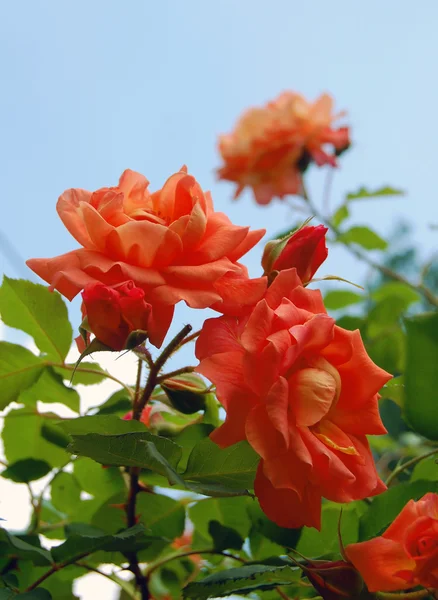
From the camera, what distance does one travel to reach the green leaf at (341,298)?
1650mm

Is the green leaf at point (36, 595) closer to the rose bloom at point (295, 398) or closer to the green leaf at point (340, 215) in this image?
the rose bloom at point (295, 398)

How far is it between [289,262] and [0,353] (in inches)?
13.2

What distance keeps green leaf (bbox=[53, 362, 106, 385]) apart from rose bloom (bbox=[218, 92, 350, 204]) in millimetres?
1125

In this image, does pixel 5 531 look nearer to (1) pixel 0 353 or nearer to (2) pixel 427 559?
(1) pixel 0 353

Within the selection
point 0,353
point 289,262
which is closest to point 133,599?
point 0,353

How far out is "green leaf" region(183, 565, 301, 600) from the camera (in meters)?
0.55

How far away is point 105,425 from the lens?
58 cm

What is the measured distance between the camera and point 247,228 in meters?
0.60

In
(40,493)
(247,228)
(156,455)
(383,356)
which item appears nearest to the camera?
(156,455)

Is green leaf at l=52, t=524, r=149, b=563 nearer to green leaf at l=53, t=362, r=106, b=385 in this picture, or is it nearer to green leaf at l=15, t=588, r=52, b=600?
green leaf at l=15, t=588, r=52, b=600

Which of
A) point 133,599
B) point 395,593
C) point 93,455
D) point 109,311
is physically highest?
point 109,311

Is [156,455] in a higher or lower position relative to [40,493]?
higher

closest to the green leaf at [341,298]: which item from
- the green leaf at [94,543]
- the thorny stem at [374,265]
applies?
the thorny stem at [374,265]

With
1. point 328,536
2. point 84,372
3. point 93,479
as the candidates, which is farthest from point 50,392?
point 328,536
